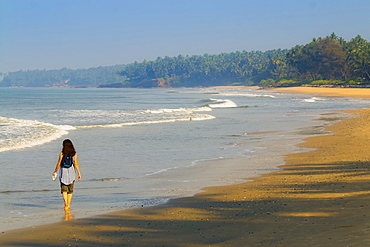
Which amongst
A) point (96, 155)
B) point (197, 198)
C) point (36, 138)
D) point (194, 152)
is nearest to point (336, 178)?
point (197, 198)

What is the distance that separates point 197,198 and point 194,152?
8.99 metres

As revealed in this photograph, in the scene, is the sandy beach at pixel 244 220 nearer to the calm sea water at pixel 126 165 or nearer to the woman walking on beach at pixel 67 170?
the calm sea water at pixel 126 165

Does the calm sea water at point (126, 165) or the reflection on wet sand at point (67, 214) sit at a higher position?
the reflection on wet sand at point (67, 214)

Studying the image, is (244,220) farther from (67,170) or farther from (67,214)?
(67,170)

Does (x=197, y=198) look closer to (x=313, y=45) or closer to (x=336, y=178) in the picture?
(x=336, y=178)

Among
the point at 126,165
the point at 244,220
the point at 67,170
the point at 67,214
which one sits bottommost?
the point at 126,165

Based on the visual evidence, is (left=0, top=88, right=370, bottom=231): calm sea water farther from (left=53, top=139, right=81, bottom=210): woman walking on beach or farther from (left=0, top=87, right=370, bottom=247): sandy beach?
(left=0, top=87, right=370, bottom=247): sandy beach

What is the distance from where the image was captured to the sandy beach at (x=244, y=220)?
6.63 meters

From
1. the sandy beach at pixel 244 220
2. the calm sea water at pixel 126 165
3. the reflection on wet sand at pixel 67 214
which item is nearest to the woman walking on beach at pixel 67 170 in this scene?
the reflection on wet sand at pixel 67 214

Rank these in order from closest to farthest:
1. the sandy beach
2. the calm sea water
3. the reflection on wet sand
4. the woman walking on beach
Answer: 1. the sandy beach
2. the reflection on wet sand
3. the woman walking on beach
4. the calm sea water

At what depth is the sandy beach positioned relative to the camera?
663cm

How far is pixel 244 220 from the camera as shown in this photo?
796 centimetres

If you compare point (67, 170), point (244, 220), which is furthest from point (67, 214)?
point (244, 220)

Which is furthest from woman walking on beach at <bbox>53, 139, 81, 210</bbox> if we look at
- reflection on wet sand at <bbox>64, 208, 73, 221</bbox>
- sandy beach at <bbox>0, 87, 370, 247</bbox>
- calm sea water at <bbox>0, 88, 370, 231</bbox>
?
sandy beach at <bbox>0, 87, 370, 247</bbox>
